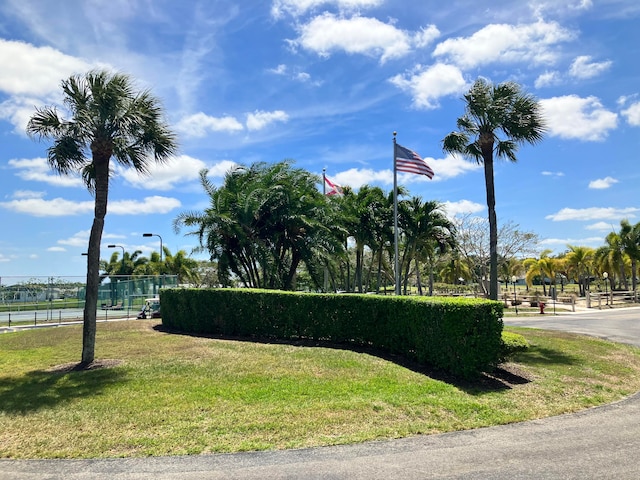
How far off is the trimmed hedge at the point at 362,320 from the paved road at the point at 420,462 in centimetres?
261

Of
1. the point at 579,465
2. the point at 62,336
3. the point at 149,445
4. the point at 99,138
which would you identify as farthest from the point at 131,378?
the point at 62,336

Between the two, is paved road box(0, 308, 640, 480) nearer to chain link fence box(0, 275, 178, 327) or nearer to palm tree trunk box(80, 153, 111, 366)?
palm tree trunk box(80, 153, 111, 366)

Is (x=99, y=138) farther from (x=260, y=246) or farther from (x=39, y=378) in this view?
(x=260, y=246)

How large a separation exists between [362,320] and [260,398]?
5.09m

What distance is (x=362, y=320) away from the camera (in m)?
11.8

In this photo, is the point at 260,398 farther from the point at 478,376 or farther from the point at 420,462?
the point at 478,376

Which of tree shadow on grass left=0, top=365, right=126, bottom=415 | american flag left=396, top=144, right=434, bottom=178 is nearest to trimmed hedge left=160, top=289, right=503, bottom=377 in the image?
tree shadow on grass left=0, top=365, right=126, bottom=415

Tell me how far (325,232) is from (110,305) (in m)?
15.1

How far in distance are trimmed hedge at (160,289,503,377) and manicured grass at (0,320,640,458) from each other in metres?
0.66

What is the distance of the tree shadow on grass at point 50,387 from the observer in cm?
733

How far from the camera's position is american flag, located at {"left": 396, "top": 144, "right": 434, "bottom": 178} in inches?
720

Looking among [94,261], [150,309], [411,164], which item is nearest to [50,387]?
[94,261]

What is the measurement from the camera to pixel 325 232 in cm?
2120

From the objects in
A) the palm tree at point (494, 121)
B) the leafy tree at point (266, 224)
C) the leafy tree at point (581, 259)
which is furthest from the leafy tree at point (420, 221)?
the leafy tree at point (581, 259)
